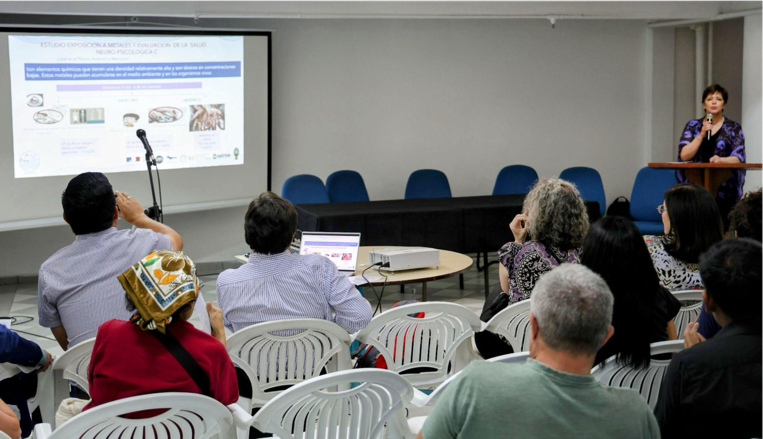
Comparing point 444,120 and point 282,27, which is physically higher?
point 282,27

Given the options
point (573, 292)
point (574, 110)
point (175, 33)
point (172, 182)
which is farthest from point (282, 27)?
point (573, 292)

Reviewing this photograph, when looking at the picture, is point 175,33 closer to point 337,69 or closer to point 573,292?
point 337,69

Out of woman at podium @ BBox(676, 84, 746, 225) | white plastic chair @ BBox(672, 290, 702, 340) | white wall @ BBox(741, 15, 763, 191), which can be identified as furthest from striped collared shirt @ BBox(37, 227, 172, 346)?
white wall @ BBox(741, 15, 763, 191)

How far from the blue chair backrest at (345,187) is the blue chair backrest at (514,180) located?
→ 1.46 m

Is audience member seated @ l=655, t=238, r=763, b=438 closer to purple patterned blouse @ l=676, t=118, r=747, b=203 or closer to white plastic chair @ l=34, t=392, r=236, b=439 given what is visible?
white plastic chair @ l=34, t=392, r=236, b=439

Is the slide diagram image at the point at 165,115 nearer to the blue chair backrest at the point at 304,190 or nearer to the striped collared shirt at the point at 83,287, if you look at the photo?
the blue chair backrest at the point at 304,190

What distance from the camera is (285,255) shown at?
2904 millimetres

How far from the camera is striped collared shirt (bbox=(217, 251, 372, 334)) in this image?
2857 millimetres

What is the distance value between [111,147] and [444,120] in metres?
3.58

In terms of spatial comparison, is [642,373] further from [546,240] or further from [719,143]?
[719,143]

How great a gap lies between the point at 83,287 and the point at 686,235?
242cm

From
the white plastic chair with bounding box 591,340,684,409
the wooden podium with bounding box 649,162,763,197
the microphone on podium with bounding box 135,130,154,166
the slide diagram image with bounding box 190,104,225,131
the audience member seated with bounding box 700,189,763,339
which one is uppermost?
the slide diagram image with bounding box 190,104,225,131

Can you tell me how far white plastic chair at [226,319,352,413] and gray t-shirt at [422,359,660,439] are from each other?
1.21 m

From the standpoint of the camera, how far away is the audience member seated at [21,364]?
2.40m
